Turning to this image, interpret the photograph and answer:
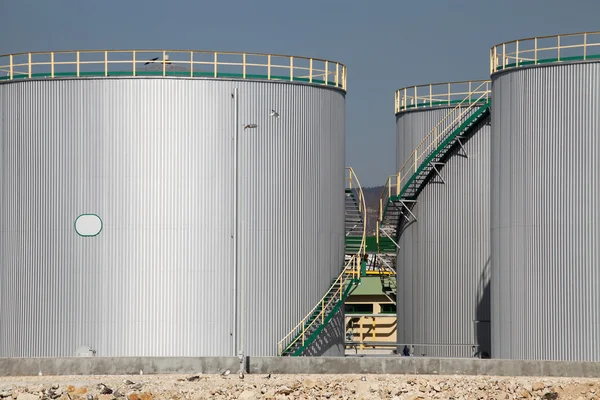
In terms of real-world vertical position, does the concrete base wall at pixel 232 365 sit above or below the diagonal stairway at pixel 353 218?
below

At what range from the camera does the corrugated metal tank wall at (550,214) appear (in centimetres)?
4434

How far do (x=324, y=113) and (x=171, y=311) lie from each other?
30.0 feet

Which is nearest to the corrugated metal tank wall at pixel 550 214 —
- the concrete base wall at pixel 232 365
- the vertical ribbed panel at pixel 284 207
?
the concrete base wall at pixel 232 365

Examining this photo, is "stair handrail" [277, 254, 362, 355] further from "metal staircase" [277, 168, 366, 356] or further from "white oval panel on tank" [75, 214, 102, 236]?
"white oval panel on tank" [75, 214, 102, 236]

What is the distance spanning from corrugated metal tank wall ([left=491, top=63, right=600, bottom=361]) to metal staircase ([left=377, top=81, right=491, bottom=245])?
7.58 m

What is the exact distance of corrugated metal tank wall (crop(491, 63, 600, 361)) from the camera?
4434 cm

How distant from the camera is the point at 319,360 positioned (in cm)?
4322

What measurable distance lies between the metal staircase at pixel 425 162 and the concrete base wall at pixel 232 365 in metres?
14.2

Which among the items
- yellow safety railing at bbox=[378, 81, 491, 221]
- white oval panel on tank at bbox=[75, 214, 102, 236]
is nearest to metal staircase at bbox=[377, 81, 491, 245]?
yellow safety railing at bbox=[378, 81, 491, 221]

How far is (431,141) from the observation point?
57.6 metres

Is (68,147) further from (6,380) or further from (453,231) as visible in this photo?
(453,231)

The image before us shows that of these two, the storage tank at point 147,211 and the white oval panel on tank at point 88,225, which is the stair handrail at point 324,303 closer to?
the storage tank at point 147,211

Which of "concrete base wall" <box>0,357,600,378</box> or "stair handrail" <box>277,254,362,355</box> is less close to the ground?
"stair handrail" <box>277,254,362,355</box>

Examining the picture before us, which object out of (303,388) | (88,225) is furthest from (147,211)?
(303,388)
